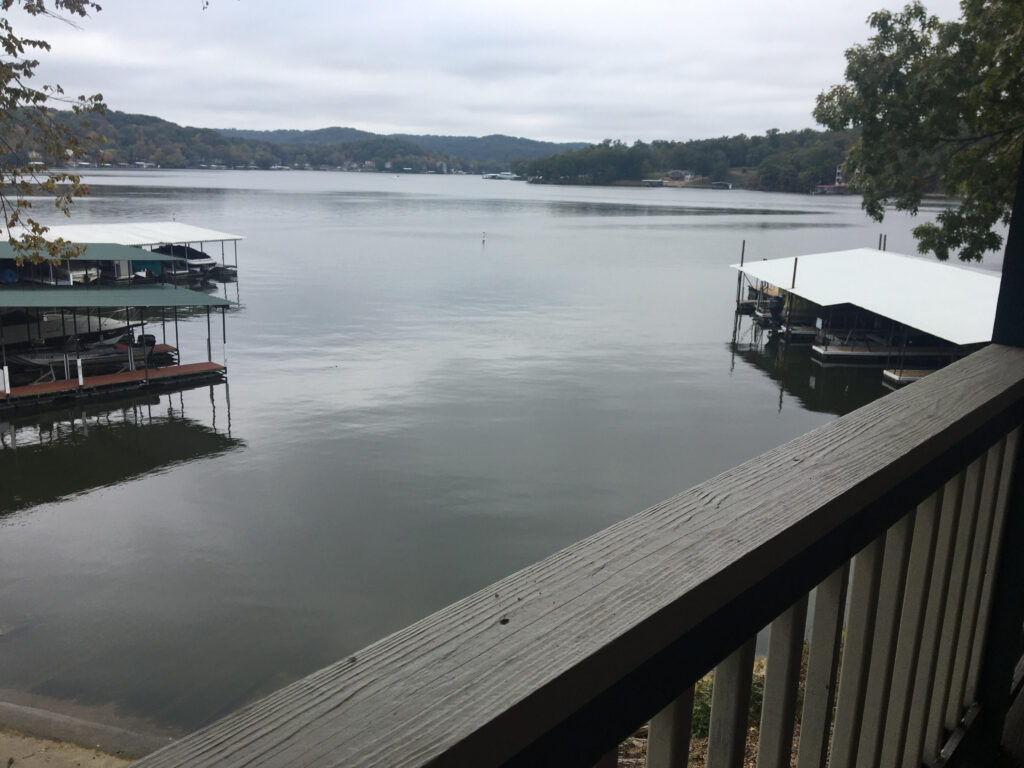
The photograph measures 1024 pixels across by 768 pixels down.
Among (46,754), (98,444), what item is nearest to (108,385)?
(98,444)

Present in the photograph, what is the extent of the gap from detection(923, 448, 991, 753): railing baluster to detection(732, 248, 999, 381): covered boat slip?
1183 inches

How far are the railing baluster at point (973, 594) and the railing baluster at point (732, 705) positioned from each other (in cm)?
108

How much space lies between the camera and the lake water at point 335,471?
1486cm

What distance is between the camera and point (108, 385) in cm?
2861

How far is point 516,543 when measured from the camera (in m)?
18.7

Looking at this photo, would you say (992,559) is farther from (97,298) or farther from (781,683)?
(97,298)

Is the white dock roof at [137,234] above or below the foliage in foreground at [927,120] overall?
below

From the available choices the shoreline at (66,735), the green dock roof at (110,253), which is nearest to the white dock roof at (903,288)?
the shoreline at (66,735)

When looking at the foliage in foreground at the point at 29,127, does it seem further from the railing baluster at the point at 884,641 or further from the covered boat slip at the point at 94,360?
the covered boat slip at the point at 94,360

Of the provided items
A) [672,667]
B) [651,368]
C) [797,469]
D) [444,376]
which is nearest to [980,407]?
[797,469]

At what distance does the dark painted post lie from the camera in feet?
6.57

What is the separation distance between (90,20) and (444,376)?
85.7ft

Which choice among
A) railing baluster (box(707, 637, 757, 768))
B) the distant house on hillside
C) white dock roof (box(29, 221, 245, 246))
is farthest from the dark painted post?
the distant house on hillside

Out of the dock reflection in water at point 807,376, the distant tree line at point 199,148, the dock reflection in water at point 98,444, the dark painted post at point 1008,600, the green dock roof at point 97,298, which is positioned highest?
the distant tree line at point 199,148
